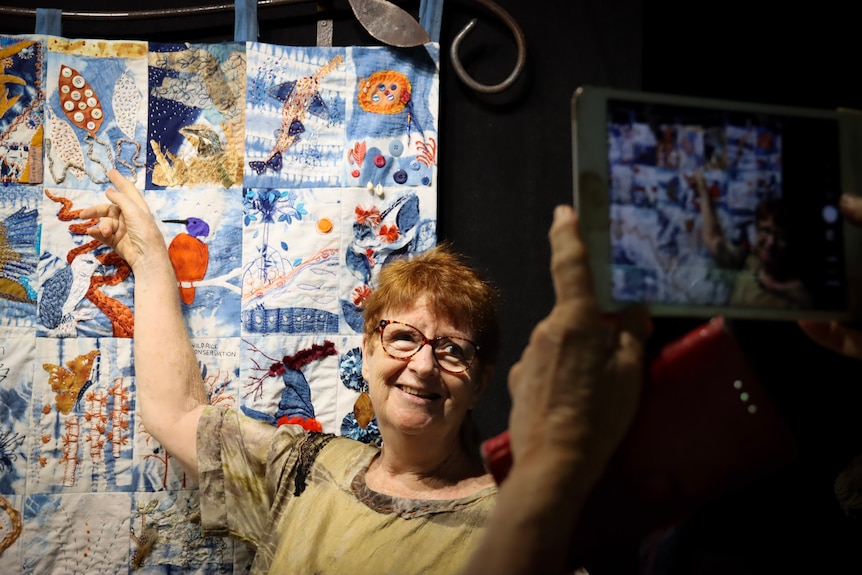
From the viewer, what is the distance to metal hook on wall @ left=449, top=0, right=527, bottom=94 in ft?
6.50

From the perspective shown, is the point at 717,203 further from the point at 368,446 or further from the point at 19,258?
the point at 19,258

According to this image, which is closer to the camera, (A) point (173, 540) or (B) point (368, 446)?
(B) point (368, 446)

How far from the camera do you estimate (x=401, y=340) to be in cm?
174

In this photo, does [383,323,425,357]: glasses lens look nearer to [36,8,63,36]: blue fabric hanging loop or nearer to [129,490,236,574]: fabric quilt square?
[129,490,236,574]: fabric quilt square

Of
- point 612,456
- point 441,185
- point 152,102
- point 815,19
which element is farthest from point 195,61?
point 612,456

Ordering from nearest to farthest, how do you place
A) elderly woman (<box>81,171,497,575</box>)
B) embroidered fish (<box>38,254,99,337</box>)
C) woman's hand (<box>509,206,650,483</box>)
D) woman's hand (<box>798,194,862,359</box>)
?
woman's hand (<box>509,206,650,483</box>)
woman's hand (<box>798,194,862,359</box>)
elderly woman (<box>81,171,497,575</box>)
embroidered fish (<box>38,254,99,337</box>)

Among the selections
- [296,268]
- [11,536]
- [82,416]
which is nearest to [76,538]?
[11,536]

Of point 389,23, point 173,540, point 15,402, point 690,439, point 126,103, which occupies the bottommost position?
point 173,540

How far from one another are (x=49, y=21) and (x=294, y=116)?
2.26ft

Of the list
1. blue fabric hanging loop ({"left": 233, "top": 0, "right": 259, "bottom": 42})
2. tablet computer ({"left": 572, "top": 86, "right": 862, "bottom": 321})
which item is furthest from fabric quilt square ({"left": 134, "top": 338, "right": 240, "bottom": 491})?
tablet computer ({"left": 572, "top": 86, "right": 862, "bottom": 321})

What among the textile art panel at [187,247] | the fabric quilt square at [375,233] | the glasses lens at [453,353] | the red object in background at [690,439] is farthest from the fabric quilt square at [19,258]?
the red object in background at [690,439]

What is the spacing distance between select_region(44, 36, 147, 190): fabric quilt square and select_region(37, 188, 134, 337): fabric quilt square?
73 millimetres

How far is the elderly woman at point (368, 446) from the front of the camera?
5.34ft

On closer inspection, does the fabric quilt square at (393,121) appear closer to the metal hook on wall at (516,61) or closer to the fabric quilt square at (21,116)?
the metal hook on wall at (516,61)
